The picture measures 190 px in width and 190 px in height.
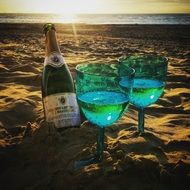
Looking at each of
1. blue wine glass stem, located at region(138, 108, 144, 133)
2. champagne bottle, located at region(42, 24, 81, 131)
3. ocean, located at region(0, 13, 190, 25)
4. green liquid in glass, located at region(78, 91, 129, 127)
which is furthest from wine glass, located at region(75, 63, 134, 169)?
ocean, located at region(0, 13, 190, 25)

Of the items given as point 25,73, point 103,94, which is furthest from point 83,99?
point 25,73

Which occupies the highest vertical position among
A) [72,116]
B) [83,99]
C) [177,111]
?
[83,99]

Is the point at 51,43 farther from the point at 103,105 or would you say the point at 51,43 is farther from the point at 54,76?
the point at 103,105

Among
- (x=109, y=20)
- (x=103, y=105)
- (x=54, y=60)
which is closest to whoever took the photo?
(x=103, y=105)

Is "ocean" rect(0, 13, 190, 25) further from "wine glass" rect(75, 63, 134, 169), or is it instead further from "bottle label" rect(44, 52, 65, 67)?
"wine glass" rect(75, 63, 134, 169)

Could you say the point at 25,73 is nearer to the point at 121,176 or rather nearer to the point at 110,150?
the point at 110,150

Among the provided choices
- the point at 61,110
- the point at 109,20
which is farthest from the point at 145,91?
the point at 109,20
